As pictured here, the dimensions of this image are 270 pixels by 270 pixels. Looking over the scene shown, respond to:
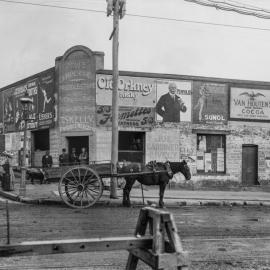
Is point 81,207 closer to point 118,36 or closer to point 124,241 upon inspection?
point 118,36

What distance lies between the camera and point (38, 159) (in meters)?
28.7

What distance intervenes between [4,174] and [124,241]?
17.2m

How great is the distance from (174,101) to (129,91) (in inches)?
94.1

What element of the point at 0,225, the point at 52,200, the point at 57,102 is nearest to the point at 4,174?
the point at 52,200

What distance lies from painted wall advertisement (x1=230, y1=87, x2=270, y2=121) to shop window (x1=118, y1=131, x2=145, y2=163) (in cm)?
519

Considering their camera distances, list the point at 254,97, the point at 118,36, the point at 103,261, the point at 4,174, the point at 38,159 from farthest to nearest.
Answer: the point at 38,159
the point at 254,97
the point at 4,174
the point at 118,36
the point at 103,261

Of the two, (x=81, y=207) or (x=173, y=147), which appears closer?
(x=81, y=207)

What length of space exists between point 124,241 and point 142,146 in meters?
20.8

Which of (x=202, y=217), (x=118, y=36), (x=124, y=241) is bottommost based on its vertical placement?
(x=202, y=217)

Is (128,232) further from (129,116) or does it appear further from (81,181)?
(129,116)

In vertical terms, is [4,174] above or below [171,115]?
below

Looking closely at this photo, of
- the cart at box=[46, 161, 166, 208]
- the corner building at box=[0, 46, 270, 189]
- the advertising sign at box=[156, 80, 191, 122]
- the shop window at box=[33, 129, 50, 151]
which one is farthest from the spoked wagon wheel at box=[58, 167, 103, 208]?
the shop window at box=[33, 129, 50, 151]

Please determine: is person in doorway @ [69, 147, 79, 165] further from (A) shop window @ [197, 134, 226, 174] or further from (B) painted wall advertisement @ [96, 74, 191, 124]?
(A) shop window @ [197, 134, 226, 174]

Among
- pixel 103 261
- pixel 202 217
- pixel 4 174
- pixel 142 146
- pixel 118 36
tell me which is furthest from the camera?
pixel 142 146
